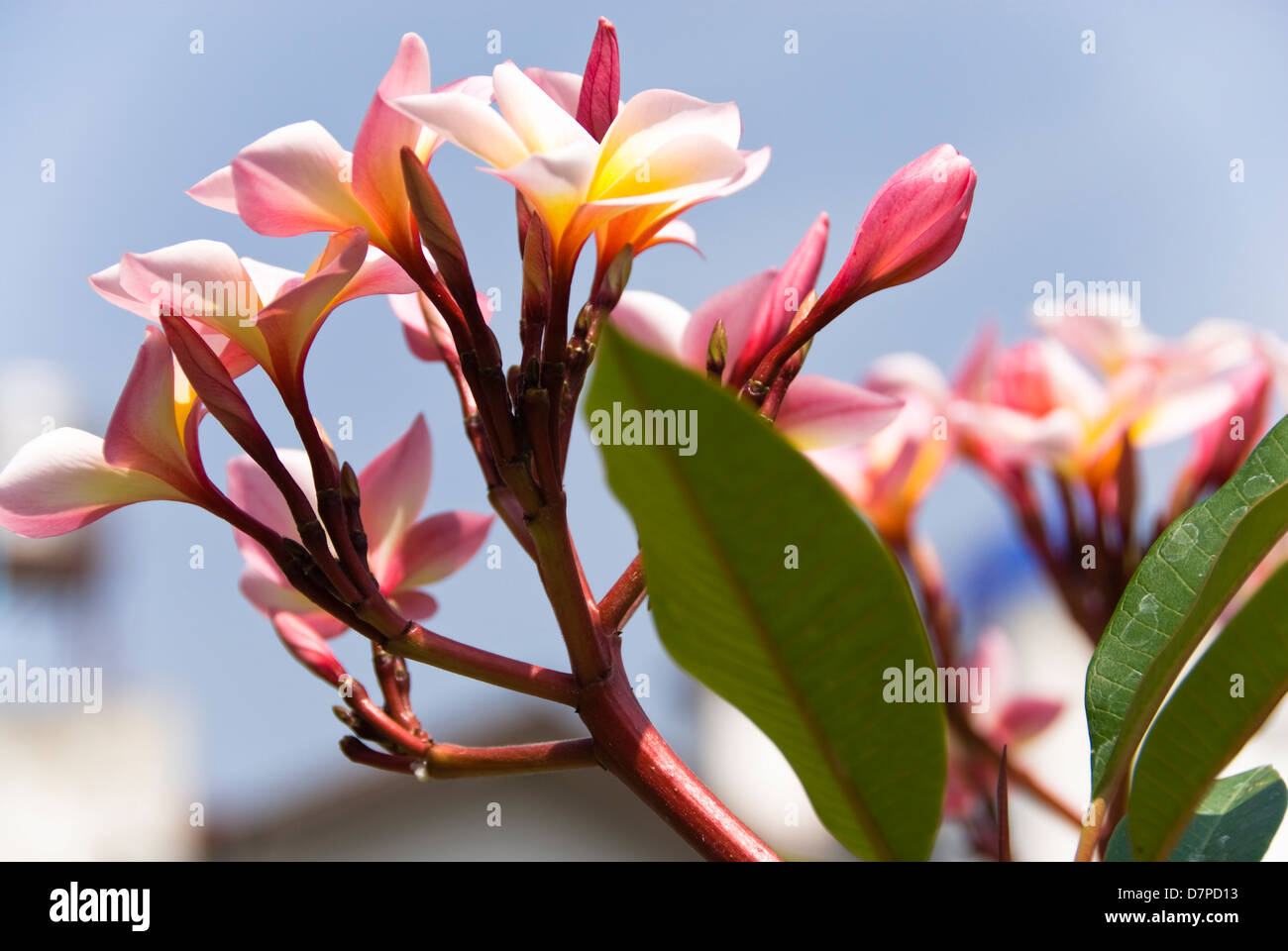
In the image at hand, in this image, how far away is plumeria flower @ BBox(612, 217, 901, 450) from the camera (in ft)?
1.46

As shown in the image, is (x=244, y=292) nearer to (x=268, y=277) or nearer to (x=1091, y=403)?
(x=268, y=277)

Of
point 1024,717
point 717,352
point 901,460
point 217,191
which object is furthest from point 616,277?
point 1024,717

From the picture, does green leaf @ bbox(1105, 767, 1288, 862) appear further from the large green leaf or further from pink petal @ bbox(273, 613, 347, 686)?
pink petal @ bbox(273, 613, 347, 686)

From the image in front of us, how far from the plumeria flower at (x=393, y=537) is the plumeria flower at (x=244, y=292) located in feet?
0.32

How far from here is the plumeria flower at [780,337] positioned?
44 cm

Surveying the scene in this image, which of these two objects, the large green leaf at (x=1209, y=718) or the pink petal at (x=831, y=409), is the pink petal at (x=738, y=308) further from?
the large green leaf at (x=1209, y=718)

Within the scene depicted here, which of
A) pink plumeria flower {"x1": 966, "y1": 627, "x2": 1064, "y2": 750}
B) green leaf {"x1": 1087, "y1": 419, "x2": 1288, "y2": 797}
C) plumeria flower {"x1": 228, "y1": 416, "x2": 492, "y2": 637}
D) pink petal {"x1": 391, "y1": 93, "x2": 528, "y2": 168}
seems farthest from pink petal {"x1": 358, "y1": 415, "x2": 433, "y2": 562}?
pink plumeria flower {"x1": 966, "y1": 627, "x2": 1064, "y2": 750}

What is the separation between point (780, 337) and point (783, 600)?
188mm

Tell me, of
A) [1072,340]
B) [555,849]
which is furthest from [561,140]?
[555,849]

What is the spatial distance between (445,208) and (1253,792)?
0.41 metres

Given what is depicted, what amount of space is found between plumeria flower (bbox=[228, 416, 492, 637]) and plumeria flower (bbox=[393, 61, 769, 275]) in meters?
0.18

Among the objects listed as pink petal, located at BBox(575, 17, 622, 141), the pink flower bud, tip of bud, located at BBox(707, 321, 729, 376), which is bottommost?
tip of bud, located at BBox(707, 321, 729, 376)

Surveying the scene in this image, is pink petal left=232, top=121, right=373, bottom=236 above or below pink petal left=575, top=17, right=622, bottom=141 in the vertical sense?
below

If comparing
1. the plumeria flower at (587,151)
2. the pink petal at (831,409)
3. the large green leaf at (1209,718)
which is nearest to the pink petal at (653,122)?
the plumeria flower at (587,151)
